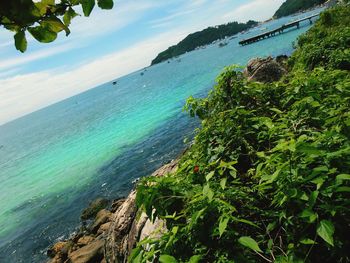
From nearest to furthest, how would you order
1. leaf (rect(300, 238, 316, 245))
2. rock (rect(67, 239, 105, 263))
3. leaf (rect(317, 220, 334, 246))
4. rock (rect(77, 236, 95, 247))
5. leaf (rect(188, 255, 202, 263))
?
leaf (rect(317, 220, 334, 246)), leaf (rect(300, 238, 316, 245)), leaf (rect(188, 255, 202, 263)), rock (rect(67, 239, 105, 263)), rock (rect(77, 236, 95, 247))

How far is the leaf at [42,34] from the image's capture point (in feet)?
5.74

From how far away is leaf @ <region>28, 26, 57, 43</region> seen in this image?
1748 mm

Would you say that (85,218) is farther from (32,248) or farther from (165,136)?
(165,136)

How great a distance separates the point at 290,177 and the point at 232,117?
2.03m

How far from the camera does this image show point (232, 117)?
453 cm

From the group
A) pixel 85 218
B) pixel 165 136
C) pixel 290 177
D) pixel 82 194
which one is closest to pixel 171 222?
pixel 290 177

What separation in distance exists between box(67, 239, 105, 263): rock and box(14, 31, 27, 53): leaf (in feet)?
39.6

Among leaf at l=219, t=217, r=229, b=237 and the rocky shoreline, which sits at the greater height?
leaf at l=219, t=217, r=229, b=237

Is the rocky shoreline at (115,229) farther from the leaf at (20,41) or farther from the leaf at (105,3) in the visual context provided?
the leaf at (105,3)

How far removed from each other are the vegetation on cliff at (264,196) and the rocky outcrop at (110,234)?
0.42 metres

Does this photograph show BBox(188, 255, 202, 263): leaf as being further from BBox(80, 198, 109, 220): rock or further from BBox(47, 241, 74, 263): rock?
BBox(80, 198, 109, 220): rock

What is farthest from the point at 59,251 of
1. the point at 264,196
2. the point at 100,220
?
the point at 264,196

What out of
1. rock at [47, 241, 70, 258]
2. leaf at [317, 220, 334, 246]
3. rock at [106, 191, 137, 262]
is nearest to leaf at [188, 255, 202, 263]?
leaf at [317, 220, 334, 246]

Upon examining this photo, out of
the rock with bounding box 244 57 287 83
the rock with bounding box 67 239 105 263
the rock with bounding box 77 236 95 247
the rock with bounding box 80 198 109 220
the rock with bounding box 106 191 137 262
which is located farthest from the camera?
the rock with bounding box 80 198 109 220
